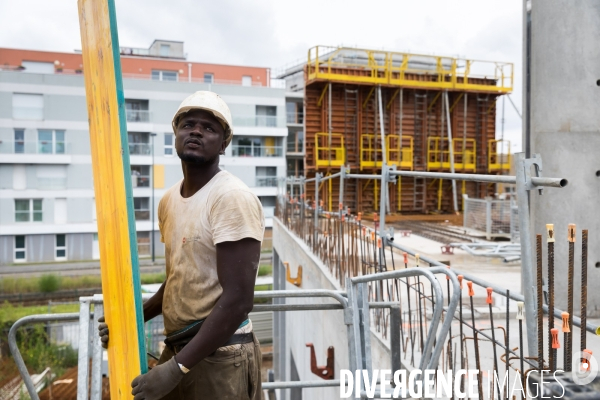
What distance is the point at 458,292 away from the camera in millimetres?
2223

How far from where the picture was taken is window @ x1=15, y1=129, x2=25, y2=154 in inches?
1150

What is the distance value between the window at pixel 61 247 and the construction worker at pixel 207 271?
102ft

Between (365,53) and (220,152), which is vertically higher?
(365,53)

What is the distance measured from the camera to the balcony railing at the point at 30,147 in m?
29.0

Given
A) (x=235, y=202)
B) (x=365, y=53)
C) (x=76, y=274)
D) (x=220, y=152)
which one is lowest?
(x=76, y=274)

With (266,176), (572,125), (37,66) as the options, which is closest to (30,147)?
(37,66)

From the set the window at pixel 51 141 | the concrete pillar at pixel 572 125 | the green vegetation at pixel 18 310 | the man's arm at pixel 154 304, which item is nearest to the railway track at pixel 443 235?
the concrete pillar at pixel 572 125

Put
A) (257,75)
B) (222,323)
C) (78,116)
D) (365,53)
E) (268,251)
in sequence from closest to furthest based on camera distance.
Result: 1. (222,323)
2. (365,53)
3. (78,116)
4. (268,251)
5. (257,75)

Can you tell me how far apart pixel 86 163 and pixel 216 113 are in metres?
31.6

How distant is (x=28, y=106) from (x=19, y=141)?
2.10 metres

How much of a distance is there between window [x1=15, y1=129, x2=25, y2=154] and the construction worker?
31254 millimetres

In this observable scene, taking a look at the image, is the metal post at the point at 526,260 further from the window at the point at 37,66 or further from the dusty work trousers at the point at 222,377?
the window at the point at 37,66

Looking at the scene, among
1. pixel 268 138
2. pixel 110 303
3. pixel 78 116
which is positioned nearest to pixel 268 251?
pixel 268 138

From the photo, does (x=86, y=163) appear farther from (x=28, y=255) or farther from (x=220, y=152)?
(x=220, y=152)
